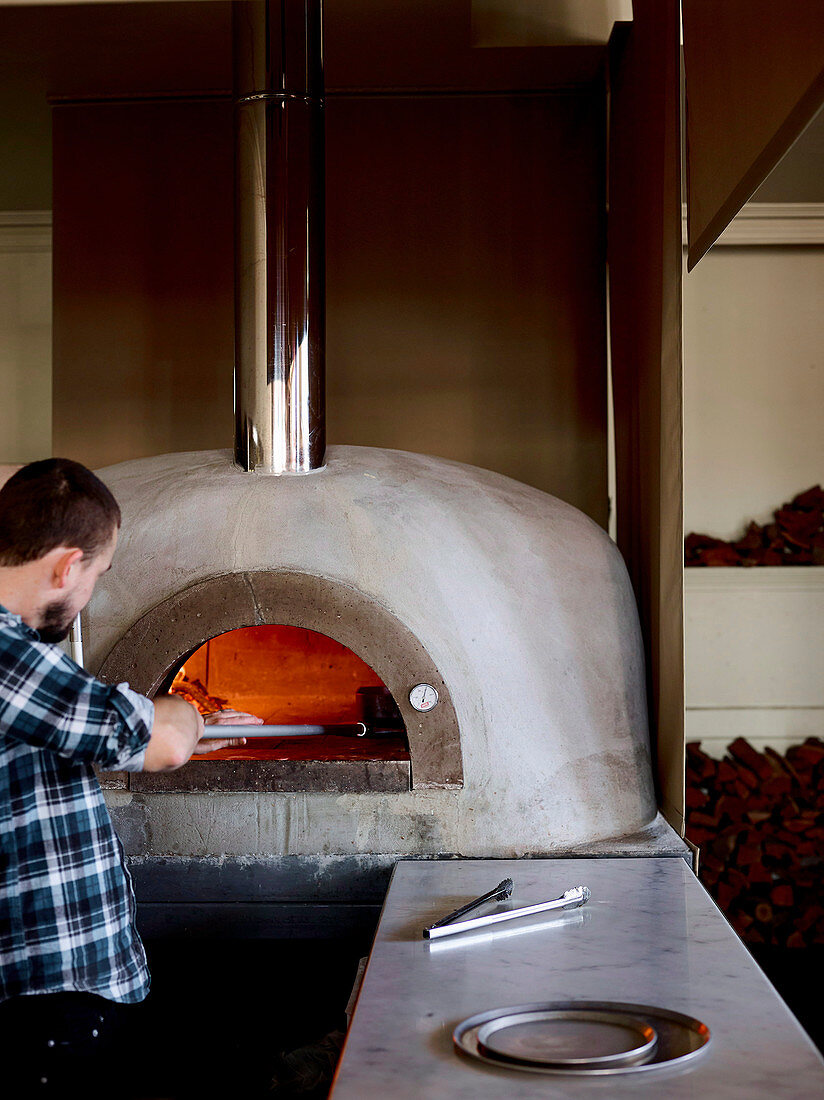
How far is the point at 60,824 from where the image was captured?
157 cm

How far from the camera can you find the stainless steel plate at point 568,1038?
4.22 feet

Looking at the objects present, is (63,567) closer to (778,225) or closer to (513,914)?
(513,914)

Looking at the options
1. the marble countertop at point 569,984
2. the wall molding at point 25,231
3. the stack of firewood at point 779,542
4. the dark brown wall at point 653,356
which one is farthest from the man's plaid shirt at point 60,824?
the wall molding at point 25,231

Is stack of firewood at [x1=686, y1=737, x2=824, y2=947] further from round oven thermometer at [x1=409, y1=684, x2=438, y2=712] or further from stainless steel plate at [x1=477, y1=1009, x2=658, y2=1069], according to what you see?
stainless steel plate at [x1=477, y1=1009, x2=658, y2=1069]

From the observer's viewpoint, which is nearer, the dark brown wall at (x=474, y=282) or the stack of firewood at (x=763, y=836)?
the dark brown wall at (x=474, y=282)

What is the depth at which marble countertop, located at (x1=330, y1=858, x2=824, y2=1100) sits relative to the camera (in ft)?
4.16

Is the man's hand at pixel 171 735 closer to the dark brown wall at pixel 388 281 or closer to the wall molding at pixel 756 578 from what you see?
the dark brown wall at pixel 388 281

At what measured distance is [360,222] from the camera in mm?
3627

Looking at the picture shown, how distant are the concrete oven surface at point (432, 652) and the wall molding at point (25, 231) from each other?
7.45 feet

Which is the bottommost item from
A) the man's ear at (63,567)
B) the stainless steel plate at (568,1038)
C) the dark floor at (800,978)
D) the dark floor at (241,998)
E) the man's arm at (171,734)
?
the dark floor at (800,978)

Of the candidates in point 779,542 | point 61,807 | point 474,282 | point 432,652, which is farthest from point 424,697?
point 779,542

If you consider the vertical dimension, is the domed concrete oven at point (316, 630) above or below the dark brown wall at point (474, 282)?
below

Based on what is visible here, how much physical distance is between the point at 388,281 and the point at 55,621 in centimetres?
231

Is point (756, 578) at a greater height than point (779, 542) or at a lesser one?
lesser
